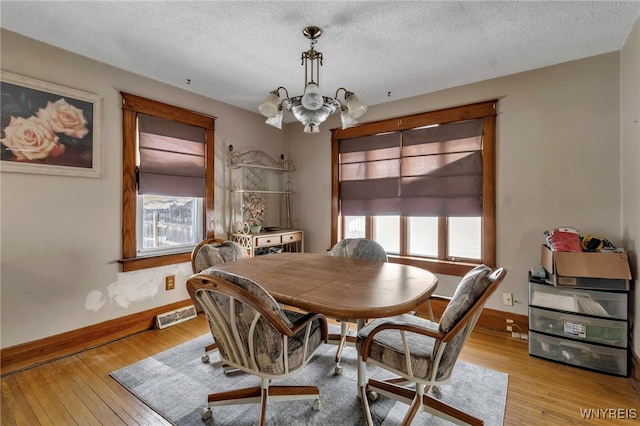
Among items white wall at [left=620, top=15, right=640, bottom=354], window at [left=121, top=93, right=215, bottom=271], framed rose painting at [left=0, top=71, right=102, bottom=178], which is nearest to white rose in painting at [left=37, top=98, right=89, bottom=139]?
framed rose painting at [left=0, top=71, right=102, bottom=178]

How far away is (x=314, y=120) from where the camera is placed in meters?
1.98

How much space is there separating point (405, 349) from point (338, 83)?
2.59 metres

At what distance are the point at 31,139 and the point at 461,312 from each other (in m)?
3.23

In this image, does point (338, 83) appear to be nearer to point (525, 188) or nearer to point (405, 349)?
point (525, 188)

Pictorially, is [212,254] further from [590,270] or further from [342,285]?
[590,270]

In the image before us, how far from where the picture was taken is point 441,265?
3.21 meters

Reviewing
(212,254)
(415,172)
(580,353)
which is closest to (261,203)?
(212,254)

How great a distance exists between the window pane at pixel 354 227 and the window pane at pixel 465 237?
108 centimetres

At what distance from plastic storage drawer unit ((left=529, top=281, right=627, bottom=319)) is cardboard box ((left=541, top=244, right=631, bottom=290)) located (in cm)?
7

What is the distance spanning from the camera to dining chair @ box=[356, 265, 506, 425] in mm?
1366

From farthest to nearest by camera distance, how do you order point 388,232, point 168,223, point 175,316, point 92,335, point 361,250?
point 388,232
point 168,223
point 175,316
point 361,250
point 92,335

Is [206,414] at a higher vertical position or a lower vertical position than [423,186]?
lower

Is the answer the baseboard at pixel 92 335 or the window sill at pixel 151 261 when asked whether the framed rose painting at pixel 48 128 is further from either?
the baseboard at pixel 92 335

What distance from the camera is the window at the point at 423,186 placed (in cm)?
302
